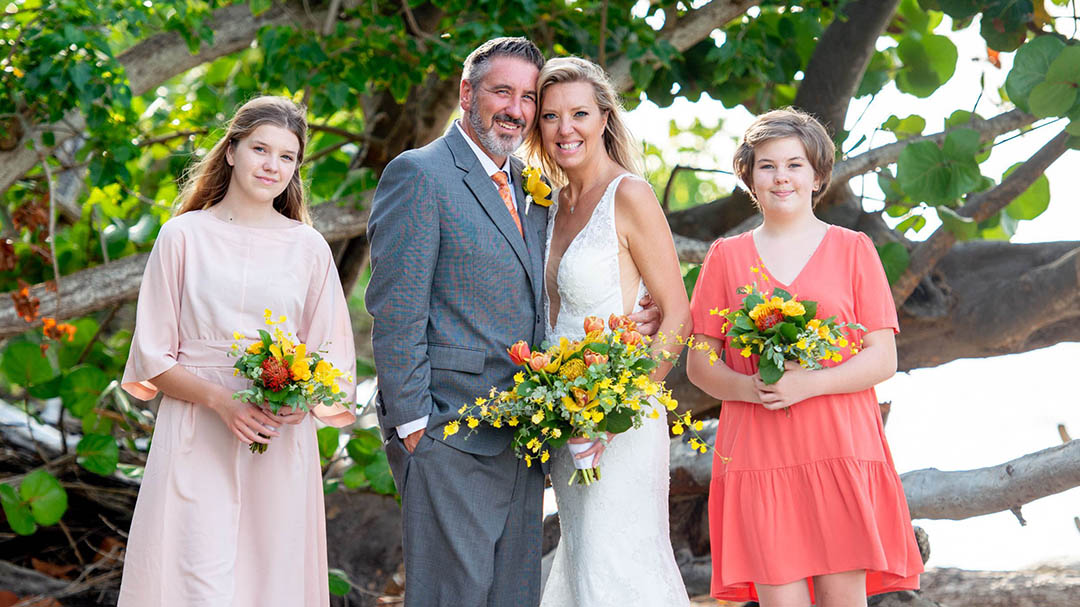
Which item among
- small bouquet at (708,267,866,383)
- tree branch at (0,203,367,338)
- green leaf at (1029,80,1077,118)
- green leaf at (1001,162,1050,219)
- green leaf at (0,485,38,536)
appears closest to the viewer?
small bouquet at (708,267,866,383)

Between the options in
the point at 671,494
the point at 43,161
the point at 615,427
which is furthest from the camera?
the point at 671,494

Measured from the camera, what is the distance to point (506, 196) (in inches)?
133

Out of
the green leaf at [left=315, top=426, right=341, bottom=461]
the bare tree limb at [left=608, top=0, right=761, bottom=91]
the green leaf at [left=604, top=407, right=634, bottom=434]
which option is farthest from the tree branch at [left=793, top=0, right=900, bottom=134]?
the green leaf at [left=604, top=407, right=634, bottom=434]

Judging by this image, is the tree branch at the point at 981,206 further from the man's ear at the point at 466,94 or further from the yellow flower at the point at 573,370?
the yellow flower at the point at 573,370

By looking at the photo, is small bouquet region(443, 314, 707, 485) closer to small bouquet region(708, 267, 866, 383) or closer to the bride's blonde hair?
small bouquet region(708, 267, 866, 383)

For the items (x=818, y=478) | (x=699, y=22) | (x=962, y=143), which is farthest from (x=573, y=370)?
(x=699, y=22)

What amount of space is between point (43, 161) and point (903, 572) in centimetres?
442

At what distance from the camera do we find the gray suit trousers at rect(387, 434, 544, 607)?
3072 millimetres

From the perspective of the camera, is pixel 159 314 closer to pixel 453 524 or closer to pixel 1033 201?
pixel 453 524

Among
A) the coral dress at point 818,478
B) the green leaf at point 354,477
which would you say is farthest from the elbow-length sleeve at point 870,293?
the green leaf at point 354,477

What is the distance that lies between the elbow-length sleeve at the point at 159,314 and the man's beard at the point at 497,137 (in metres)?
1.00

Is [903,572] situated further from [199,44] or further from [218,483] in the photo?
[199,44]

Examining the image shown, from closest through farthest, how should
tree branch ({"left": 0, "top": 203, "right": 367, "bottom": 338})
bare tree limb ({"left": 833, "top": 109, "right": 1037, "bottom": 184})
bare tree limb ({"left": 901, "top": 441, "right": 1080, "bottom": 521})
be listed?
1. bare tree limb ({"left": 901, "top": 441, "right": 1080, "bottom": 521})
2. tree branch ({"left": 0, "top": 203, "right": 367, "bottom": 338})
3. bare tree limb ({"left": 833, "top": 109, "right": 1037, "bottom": 184})

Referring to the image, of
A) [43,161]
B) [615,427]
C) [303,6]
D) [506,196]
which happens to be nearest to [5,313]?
[43,161]
